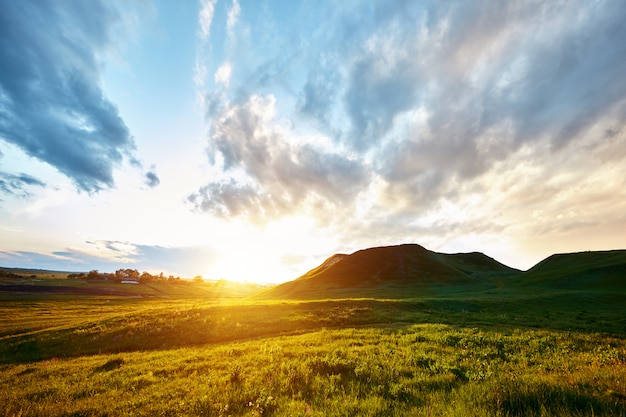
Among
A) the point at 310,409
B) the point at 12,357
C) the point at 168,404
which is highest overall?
the point at 310,409

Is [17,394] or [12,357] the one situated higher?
[17,394]

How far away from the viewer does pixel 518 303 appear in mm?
45781

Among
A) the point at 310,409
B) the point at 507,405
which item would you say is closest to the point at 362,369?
the point at 310,409

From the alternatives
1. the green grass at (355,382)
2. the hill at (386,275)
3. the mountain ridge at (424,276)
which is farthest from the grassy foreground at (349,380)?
the hill at (386,275)

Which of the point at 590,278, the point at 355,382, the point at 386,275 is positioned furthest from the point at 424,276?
the point at 355,382

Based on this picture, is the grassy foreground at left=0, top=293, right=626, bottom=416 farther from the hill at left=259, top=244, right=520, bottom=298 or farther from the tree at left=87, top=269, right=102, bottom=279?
the tree at left=87, top=269, right=102, bottom=279

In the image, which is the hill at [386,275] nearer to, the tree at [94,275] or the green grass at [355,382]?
the green grass at [355,382]

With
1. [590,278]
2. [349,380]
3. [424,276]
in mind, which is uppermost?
[424,276]

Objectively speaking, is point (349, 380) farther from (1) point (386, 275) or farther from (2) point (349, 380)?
(1) point (386, 275)

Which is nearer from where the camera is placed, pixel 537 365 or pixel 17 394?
pixel 537 365

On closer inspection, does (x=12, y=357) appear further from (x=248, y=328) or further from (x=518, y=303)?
(x=518, y=303)

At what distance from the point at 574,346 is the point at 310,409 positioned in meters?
16.2

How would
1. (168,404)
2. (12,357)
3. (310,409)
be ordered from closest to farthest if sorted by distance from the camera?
(310,409), (168,404), (12,357)

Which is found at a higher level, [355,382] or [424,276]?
[424,276]
